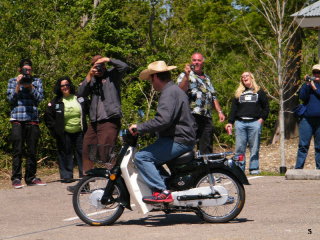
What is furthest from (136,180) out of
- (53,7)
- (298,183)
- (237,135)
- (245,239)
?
(53,7)

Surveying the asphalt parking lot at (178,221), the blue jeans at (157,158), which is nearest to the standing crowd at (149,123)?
the blue jeans at (157,158)

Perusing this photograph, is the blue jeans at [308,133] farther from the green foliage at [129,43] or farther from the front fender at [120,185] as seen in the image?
the front fender at [120,185]

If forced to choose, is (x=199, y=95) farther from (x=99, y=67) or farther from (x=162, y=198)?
(x=162, y=198)

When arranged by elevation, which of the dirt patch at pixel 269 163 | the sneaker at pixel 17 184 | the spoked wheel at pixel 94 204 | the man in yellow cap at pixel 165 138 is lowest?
the dirt patch at pixel 269 163

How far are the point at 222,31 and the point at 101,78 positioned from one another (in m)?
18.7

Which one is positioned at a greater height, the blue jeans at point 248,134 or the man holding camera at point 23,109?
the man holding camera at point 23,109

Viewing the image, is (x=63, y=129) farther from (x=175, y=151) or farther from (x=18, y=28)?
(x=175, y=151)

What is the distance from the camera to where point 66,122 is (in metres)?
13.5

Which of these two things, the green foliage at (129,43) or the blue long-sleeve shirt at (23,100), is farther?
the green foliage at (129,43)

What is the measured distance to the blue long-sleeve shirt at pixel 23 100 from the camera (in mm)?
12898

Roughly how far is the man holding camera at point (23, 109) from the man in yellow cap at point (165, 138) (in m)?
4.46

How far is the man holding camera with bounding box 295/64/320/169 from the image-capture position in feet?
43.9

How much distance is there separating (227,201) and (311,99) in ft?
16.7

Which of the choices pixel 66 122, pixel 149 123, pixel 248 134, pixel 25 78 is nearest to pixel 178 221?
pixel 149 123
